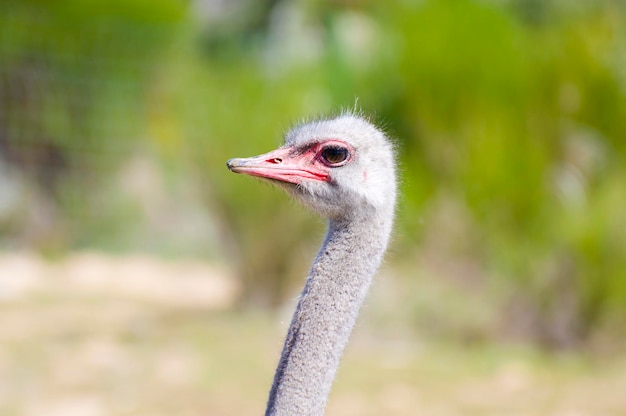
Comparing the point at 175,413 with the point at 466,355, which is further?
the point at 466,355

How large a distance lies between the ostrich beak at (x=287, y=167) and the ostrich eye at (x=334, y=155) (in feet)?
0.10

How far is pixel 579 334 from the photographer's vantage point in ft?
21.4

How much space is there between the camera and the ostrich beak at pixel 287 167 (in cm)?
255

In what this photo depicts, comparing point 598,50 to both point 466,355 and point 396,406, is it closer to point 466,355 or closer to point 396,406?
point 466,355

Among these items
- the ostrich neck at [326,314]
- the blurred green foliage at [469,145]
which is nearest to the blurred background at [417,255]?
the blurred green foliage at [469,145]

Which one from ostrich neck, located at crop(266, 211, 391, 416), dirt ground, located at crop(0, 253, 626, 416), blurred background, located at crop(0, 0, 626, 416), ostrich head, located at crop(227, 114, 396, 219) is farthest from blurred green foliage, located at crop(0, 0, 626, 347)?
ostrich neck, located at crop(266, 211, 391, 416)

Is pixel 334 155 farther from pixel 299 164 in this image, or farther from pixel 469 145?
pixel 469 145

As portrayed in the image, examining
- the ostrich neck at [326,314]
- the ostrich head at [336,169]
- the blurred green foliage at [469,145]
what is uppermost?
the blurred green foliage at [469,145]

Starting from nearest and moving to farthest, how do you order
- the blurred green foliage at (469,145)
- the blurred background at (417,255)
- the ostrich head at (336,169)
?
the ostrich head at (336,169) < the blurred background at (417,255) < the blurred green foliage at (469,145)

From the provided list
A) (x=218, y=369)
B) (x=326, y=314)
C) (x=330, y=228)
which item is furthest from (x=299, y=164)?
(x=218, y=369)

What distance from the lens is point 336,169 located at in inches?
102

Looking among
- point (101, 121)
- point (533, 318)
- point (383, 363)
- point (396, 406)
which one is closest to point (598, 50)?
point (533, 318)

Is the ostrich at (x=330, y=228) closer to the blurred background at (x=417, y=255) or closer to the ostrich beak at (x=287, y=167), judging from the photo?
the ostrich beak at (x=287, y=167)

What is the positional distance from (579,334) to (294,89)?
2689mm
